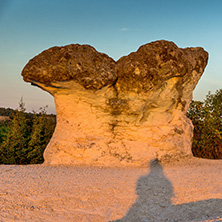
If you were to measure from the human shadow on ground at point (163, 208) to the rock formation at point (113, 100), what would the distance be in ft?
9.59

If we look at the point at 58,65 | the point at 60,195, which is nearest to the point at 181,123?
the point at 58,65

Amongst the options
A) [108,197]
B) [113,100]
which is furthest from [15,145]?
[108,197]

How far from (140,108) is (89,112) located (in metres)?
1.73

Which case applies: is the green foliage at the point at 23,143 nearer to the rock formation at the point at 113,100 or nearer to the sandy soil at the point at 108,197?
the rock formation at the point at 113,100

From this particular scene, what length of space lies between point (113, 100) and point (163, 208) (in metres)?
4.57

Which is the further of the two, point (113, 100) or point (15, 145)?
point (15, 145)

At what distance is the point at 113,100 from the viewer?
8508mm

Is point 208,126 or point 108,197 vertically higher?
point 208,126

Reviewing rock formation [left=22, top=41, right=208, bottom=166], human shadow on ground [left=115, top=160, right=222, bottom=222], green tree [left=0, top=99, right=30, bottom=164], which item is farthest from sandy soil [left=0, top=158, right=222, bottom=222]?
green tree [left=0, top=99, right=30, bottom=164]

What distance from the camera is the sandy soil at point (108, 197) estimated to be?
3.99 meters

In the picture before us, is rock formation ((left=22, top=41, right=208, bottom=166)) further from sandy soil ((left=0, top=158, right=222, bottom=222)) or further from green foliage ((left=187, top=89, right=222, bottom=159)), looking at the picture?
green foliage ((left=187, top=89, right=222, bottom=159))

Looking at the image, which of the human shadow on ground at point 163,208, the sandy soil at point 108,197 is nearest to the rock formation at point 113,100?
the sandy soil at point 108,197

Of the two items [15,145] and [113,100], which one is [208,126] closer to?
[113,100]

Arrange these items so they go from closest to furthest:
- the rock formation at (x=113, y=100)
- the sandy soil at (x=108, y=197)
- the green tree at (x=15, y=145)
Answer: the sandy soil at (x=108, y=197) → the rock formation at (x=113, y=100) → the green tree at (x=15, y=145)
